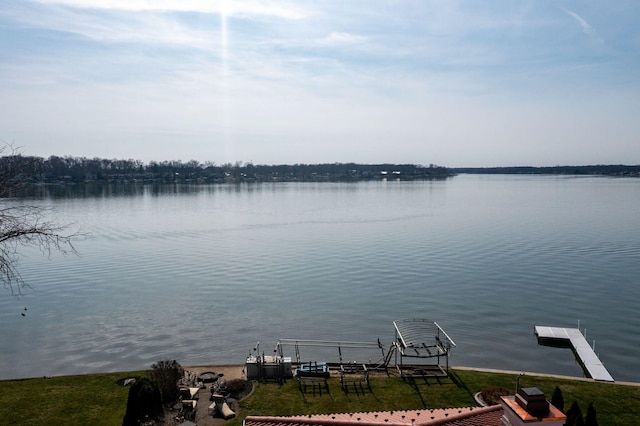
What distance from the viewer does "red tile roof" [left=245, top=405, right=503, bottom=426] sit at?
609 inches

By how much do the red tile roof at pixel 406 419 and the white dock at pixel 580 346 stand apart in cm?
2010

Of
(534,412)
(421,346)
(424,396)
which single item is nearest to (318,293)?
(421,346)

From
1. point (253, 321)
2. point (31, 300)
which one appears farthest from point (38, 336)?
point (253, 321)

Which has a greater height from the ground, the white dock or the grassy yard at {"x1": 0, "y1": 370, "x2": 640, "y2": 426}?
the grassy yard at {"x1": 0, "y1": 370, "x2": 640, "y2": 426}

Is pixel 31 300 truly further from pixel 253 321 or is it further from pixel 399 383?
pixel 399 383

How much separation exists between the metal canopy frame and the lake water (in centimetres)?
194

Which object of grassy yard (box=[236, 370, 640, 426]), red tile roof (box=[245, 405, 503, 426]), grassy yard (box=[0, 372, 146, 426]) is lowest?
grassy yard (box=[0, 372, 146, 426])

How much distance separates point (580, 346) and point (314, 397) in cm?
2341

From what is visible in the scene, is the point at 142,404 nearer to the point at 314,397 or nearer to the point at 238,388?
the point at 238,388

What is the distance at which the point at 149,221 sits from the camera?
108188 mm

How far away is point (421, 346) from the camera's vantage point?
3180 centimetres

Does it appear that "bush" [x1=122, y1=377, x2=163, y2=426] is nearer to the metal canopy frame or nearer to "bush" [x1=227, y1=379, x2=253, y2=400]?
"bush" [x1=227, y1=379, x2=253, y2=400]

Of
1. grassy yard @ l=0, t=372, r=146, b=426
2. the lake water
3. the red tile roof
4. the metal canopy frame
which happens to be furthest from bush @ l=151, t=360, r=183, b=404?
Answer: the metal canopy frame

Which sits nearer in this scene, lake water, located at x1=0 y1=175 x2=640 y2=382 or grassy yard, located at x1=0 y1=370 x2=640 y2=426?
grassy yard, located at x1=0 y1=370 x2=640 y2=426
